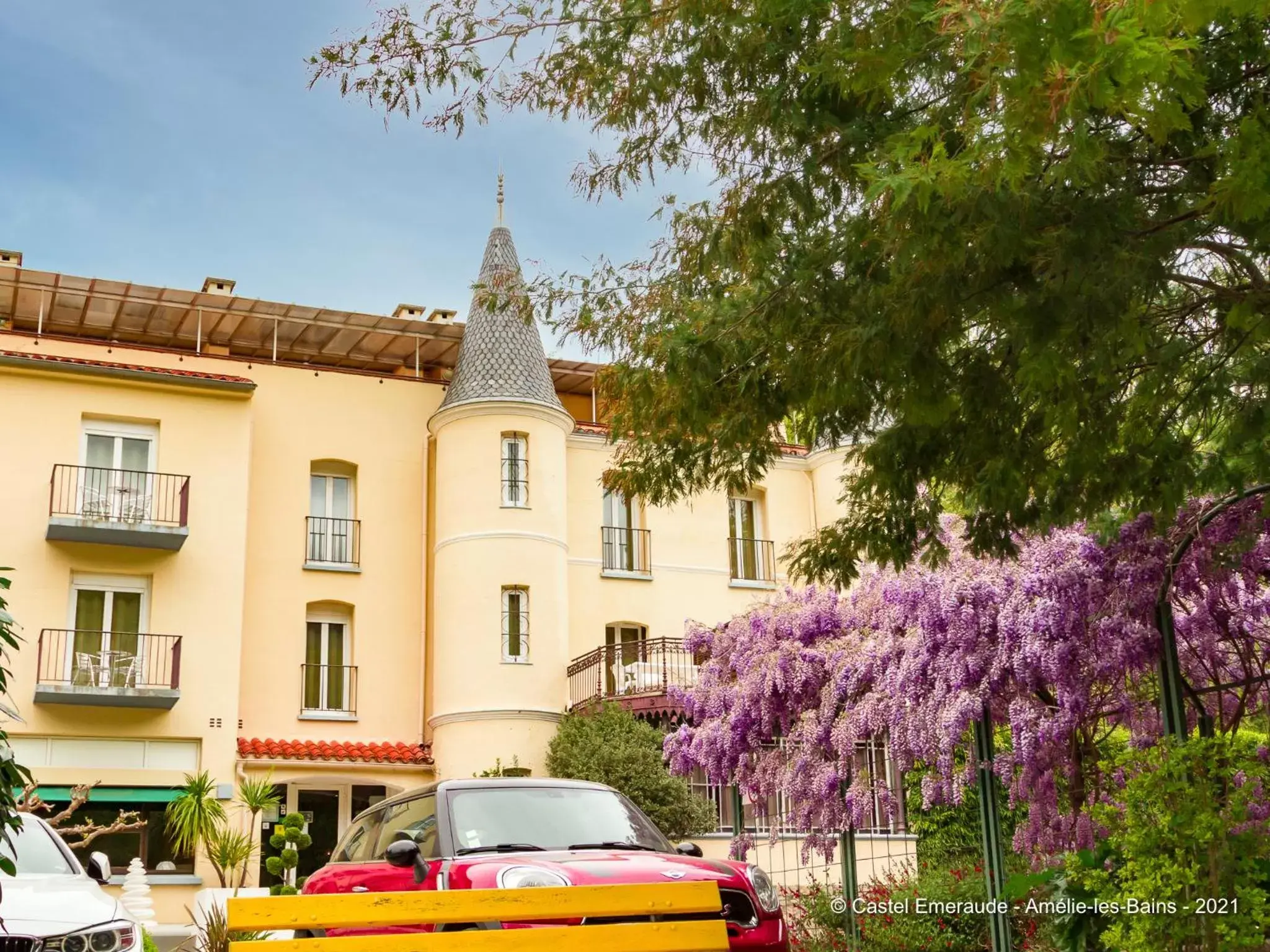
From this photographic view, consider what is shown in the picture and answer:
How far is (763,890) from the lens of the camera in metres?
7.67

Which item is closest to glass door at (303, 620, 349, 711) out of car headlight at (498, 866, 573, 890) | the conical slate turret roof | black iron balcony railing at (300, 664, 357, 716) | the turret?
black iron balcony railing at (300, 664, 357, 716)

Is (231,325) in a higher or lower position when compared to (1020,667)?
higher

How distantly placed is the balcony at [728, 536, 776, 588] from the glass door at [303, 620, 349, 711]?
8143 mm

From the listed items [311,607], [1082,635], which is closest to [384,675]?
[311,607]

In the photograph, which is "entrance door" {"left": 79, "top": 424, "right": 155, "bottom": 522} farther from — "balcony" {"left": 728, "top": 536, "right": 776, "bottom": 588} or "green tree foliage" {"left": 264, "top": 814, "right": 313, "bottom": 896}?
"balcony" {"left": 728, "top": 536, "right": 776, "bottom": 588}

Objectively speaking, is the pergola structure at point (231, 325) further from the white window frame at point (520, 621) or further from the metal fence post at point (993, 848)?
the metal fence post at point (993, 848)

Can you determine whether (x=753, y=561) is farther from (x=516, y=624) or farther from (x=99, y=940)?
(x=99, y=940)

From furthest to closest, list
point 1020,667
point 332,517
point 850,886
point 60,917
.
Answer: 1. point 332,517
2. point 850,886
3. point 1020,667
4. point 60,917

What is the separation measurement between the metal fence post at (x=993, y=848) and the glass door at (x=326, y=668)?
16.7 m

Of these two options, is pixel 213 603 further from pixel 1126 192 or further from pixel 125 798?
pixel 1126 192

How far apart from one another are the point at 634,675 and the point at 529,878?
17.9m

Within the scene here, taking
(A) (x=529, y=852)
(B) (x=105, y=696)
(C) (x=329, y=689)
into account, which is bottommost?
(A) (x=529, y=852)

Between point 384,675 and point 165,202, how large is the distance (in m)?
9.47

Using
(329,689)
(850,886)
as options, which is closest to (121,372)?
(329,689)
